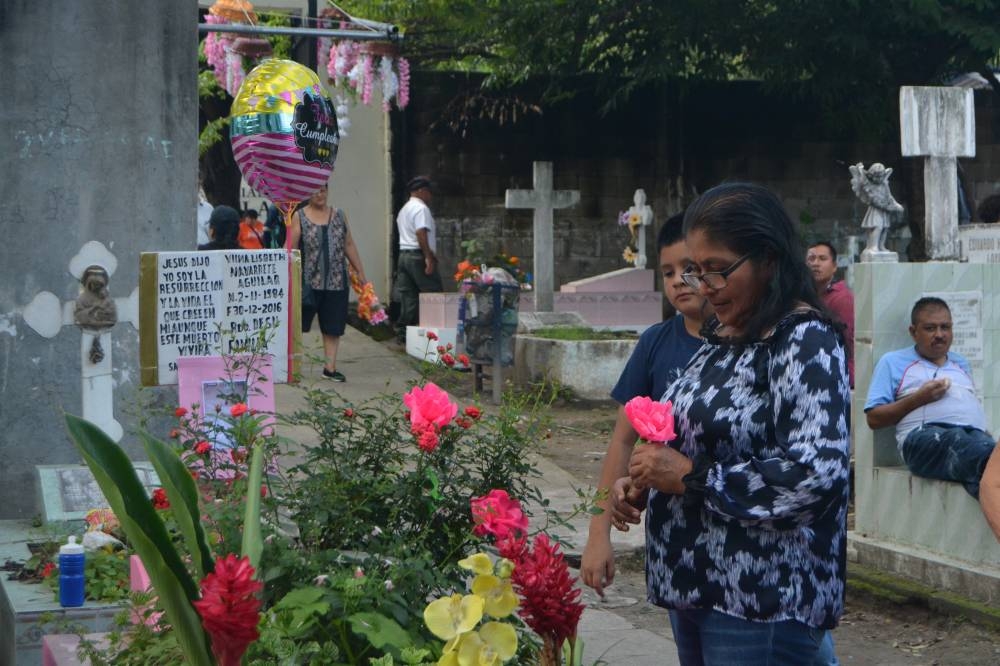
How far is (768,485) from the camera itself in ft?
8.95

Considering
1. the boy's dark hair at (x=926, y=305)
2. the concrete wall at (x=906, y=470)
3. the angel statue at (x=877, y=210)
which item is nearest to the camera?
the concrete wall at (x=906, y=470)

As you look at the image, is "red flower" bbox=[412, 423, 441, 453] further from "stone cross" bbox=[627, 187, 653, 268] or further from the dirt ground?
"stone cross" bbox=[627, 187, 653, 268]

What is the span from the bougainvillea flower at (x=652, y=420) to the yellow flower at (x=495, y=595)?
1.58 feet

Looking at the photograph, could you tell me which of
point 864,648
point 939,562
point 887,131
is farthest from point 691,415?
point 887,131

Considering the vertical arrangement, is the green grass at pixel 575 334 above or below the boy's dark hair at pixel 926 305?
below

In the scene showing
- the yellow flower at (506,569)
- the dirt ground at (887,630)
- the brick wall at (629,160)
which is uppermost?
the brick wall at (629,160)

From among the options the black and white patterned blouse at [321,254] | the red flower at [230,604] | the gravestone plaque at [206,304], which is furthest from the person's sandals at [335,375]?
the red flower at [230,604]

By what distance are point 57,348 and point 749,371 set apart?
390cm

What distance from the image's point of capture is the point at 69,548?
434cm

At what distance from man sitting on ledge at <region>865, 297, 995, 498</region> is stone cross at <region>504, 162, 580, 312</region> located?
6.90m

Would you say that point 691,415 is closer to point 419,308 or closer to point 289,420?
point 289,420

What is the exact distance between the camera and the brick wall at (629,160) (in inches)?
640

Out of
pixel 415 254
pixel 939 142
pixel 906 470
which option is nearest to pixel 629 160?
pixel 415 254

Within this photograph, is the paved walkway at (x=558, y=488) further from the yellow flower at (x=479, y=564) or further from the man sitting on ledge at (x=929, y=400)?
the man sitting on ledge at (x=929, y=400)
